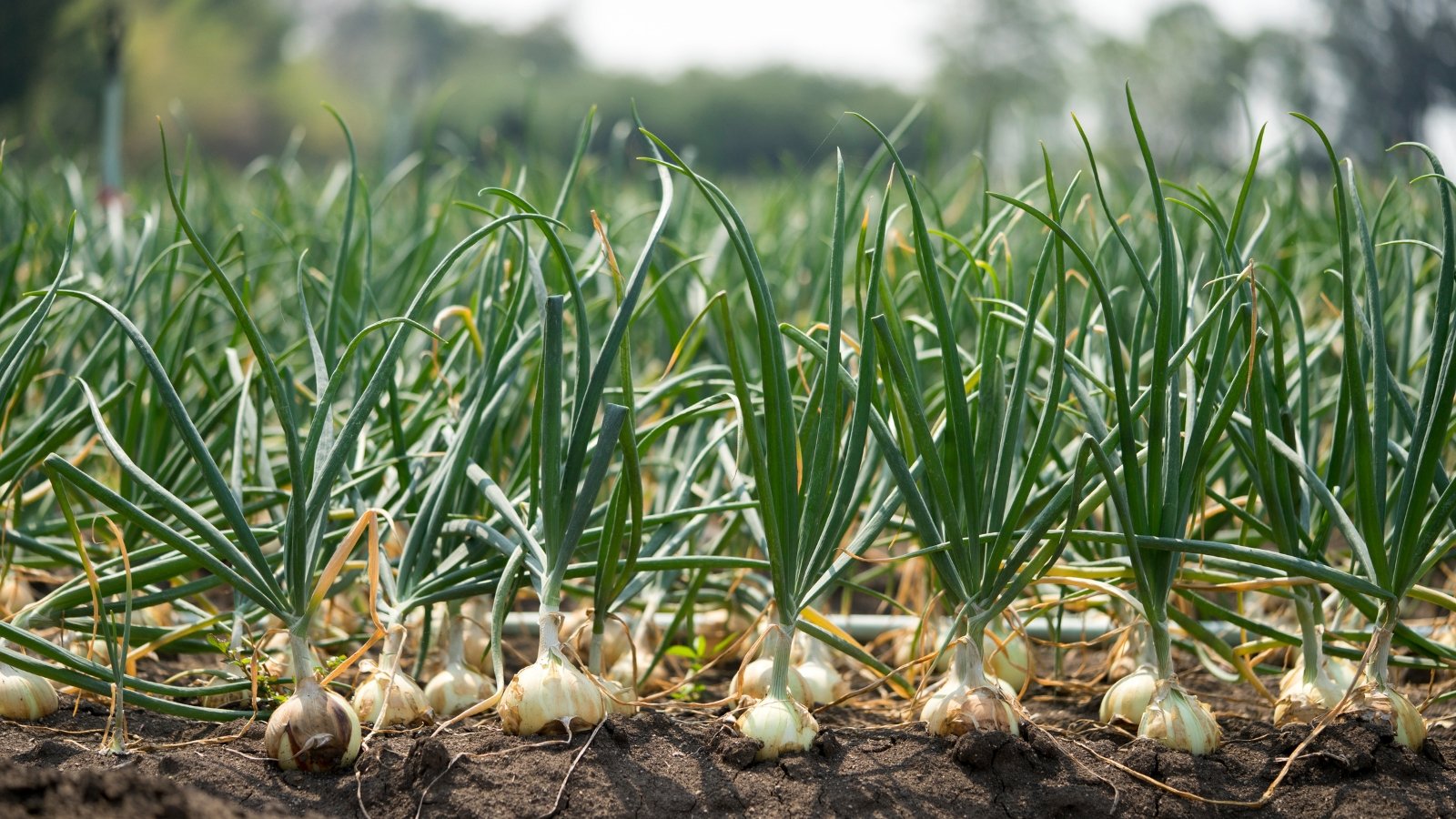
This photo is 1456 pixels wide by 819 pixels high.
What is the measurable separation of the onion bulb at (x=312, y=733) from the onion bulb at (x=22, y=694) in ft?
0.94

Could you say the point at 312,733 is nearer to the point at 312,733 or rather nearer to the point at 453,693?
the point at 312,733

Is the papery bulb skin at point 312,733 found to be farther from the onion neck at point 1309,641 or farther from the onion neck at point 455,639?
the onion neck at point 1309,641

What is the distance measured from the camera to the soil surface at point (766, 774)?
0.91 meters

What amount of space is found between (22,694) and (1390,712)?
1322 millimetres

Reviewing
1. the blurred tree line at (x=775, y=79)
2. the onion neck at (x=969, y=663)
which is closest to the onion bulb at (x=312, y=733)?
the onion neck at (x=969, y=663)

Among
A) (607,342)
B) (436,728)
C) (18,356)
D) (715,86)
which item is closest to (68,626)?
(18,356)

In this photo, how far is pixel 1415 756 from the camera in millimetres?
989

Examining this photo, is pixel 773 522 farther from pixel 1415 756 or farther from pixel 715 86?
pixel 715 86

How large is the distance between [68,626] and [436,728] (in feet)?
1.52

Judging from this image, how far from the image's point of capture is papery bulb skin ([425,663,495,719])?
112cm

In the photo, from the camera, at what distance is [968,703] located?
100 cm

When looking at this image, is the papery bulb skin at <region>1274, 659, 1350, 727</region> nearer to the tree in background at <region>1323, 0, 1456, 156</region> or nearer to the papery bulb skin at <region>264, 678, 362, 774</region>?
the papery bulb skin at <region>264, 678, 362, 774</region>

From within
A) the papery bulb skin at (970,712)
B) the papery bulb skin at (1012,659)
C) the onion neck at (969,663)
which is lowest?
the papery bulb skin at (1012,659)

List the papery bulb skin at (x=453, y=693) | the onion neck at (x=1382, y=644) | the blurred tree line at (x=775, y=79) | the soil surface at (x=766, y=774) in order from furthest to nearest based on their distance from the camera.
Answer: the blurred tree line at (x=775, y=79) < the papery bulb skin at (x=453, y=693) < the onion neck at (x=1382, y=644) < the soil surface at (x=766, y=774)
